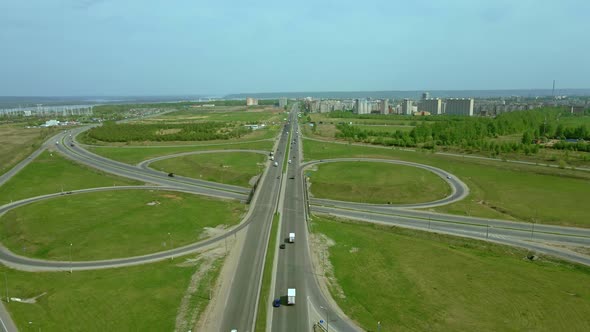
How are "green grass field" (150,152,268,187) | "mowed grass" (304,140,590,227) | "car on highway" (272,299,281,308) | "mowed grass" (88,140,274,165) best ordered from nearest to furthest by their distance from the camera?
"car on highway" (272,299,281,308)
"mowed grass" (304,140,590,227)
"green grass field" (150,152,268,187)
"mowed grass" (88,140,274,165)

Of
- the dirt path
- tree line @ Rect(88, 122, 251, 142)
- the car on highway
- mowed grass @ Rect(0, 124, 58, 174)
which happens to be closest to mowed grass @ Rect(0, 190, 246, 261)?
the dirt path

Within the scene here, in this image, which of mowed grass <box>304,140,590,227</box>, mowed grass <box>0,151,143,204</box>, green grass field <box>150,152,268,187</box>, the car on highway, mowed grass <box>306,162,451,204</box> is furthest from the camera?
green grass field <box>150,152,268,187</box>

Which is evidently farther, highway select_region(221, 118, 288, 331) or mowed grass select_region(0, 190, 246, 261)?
mowed grass select_region(0, 190, 246, 261)

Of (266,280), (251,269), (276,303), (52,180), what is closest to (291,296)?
(276,303)

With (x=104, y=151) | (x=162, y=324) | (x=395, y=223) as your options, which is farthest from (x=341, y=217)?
(x=104, y=151)

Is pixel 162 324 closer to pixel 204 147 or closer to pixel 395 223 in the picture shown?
pixel 395 223

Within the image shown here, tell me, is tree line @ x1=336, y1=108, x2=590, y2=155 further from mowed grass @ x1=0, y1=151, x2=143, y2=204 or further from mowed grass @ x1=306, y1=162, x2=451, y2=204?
mowed grass @ x1=0, y1=151, x2=143, y2=204
